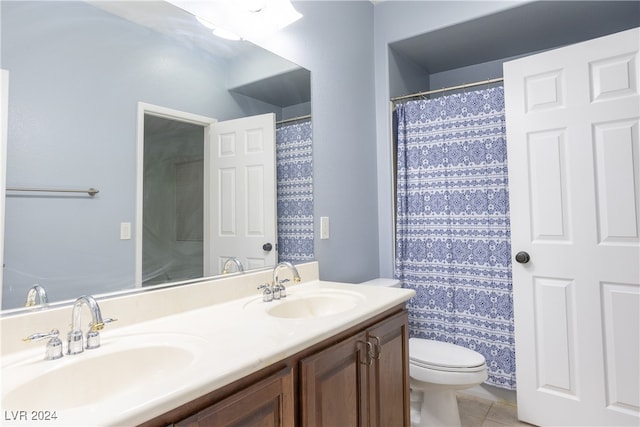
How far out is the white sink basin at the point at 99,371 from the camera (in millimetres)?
758

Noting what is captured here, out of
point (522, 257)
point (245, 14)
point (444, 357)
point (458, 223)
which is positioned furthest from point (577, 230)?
point (245, 14)

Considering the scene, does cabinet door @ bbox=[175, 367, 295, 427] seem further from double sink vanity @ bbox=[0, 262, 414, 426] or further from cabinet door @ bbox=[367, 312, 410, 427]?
cabinet door @ bbox=[367, 312, 410, 427]

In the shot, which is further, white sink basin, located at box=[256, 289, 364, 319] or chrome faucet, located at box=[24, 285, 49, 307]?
white sink basin, located at box=[256, 289, 364, 319]

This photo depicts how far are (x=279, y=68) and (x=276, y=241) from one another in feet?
2.73

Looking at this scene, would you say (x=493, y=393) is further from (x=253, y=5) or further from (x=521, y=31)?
(x=253, y=5)

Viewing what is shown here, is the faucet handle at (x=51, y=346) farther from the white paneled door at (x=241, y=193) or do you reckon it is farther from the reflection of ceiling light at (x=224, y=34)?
the reflection of ceiling light at (x=224, y=34)

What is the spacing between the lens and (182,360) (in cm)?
90

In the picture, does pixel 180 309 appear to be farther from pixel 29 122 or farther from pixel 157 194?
pixel 29 122

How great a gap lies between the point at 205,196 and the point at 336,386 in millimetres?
828

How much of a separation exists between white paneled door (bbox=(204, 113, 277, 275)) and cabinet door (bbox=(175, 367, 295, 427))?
2.08 ft

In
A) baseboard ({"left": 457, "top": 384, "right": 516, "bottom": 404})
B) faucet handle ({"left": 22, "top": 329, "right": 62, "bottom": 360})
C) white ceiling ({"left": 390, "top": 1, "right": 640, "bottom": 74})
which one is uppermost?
white ceiling ({"left": 390, "top": 1, "right": 640, "bottom": 74})

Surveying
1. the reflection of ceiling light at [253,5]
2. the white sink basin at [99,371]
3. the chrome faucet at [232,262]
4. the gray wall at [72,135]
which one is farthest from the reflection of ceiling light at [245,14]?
the white sink basin at [99,371]

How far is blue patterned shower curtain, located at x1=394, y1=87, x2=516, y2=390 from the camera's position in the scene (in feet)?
6.93

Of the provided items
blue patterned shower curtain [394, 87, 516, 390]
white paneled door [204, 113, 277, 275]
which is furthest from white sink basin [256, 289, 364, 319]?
blue patterned shower curtain [394, 87, 516, 390]
